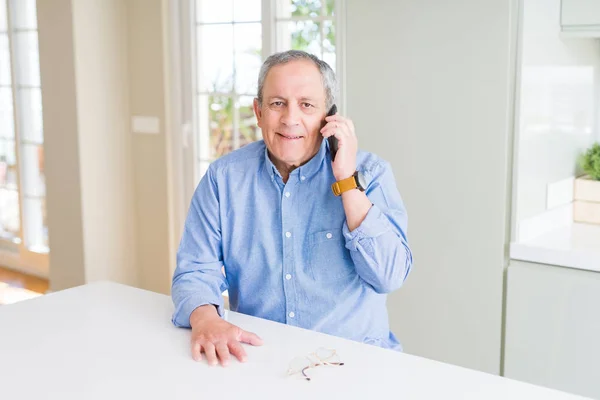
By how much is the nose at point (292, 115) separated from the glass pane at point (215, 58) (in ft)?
6.95

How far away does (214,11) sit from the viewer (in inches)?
155

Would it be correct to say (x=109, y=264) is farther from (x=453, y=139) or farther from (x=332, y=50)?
(x=453, y=139)

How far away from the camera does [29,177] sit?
5367 mm

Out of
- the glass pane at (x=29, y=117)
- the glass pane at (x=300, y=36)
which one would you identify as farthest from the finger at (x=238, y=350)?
the glass pane at (x=29, y=117)

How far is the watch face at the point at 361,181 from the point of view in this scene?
6.01 feet

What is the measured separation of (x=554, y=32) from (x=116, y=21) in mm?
2500

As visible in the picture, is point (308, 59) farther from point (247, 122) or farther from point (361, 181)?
point (247, 122)

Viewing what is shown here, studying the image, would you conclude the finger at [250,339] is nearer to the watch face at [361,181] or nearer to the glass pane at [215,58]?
the watch face at [361,181]

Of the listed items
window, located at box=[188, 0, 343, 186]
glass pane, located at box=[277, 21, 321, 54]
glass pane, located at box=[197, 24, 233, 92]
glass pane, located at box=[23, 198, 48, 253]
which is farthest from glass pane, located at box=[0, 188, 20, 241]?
glass pane, located at box=[277, 21, 321, 54]

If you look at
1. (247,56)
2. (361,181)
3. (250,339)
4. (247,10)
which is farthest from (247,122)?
(250,339)

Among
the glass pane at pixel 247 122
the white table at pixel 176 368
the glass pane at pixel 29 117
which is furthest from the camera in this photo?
the glass pane at pixel 29 117

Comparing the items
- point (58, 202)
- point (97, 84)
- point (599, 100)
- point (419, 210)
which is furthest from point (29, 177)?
point (599, 100)

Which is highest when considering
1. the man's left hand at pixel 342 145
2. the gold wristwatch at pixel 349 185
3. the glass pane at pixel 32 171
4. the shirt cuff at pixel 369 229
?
the man's left hand at pixel 342 145

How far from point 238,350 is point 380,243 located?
0.47 meters
